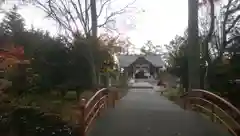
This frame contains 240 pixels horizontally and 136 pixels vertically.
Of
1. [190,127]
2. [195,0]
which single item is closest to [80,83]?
[195,0]

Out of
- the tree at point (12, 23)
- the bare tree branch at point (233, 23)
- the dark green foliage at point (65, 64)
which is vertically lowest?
the dark green foliage at point (65, 64)

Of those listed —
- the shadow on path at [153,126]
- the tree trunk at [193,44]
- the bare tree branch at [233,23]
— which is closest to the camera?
the shadow on path at [153,126]

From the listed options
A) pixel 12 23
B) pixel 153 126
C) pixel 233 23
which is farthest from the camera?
pixel 12 23

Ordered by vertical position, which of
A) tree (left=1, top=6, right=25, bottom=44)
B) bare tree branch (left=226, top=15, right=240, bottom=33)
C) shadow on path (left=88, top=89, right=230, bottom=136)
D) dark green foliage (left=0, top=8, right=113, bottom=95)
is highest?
tree (left=1, top=6, right=25, bottom=44)

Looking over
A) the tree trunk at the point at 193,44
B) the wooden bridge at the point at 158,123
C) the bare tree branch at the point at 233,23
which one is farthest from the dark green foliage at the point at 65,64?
the wooden bridge at the point at 158,123

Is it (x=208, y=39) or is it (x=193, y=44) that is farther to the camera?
(x=208, y=39)

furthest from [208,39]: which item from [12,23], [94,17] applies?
[12,23]

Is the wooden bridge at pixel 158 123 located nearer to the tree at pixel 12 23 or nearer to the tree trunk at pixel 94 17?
the tree trunk at pixel 94 17

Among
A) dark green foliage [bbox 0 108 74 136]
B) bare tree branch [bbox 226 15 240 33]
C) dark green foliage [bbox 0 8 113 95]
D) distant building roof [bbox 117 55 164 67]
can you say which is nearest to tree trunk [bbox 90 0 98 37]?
dark green foliage [bbox 0 8 113 95]

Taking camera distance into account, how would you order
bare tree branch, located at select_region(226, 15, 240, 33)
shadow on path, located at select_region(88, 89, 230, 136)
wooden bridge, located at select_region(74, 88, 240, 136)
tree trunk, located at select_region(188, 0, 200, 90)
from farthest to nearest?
1. bare tree branch, located at select_region(226, 15, 240, 33)
2. tree trunk, located at select_region(188, 0, 200, 90)
3. shadow on path, located at select_region(88, 89, 230, 136)
4. wooden bridge, located at select_region(74, 88, 240, 136)

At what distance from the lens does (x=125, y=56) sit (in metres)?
85.1

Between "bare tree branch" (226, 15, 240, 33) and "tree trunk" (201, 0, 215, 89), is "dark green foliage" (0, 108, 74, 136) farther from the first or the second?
"bare tree branch" (226, 15, 240, 33)

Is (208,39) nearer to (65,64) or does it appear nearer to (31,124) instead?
(65,64)

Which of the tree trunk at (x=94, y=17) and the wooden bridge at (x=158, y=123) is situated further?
the tree trunk at (x=94, y=17)
